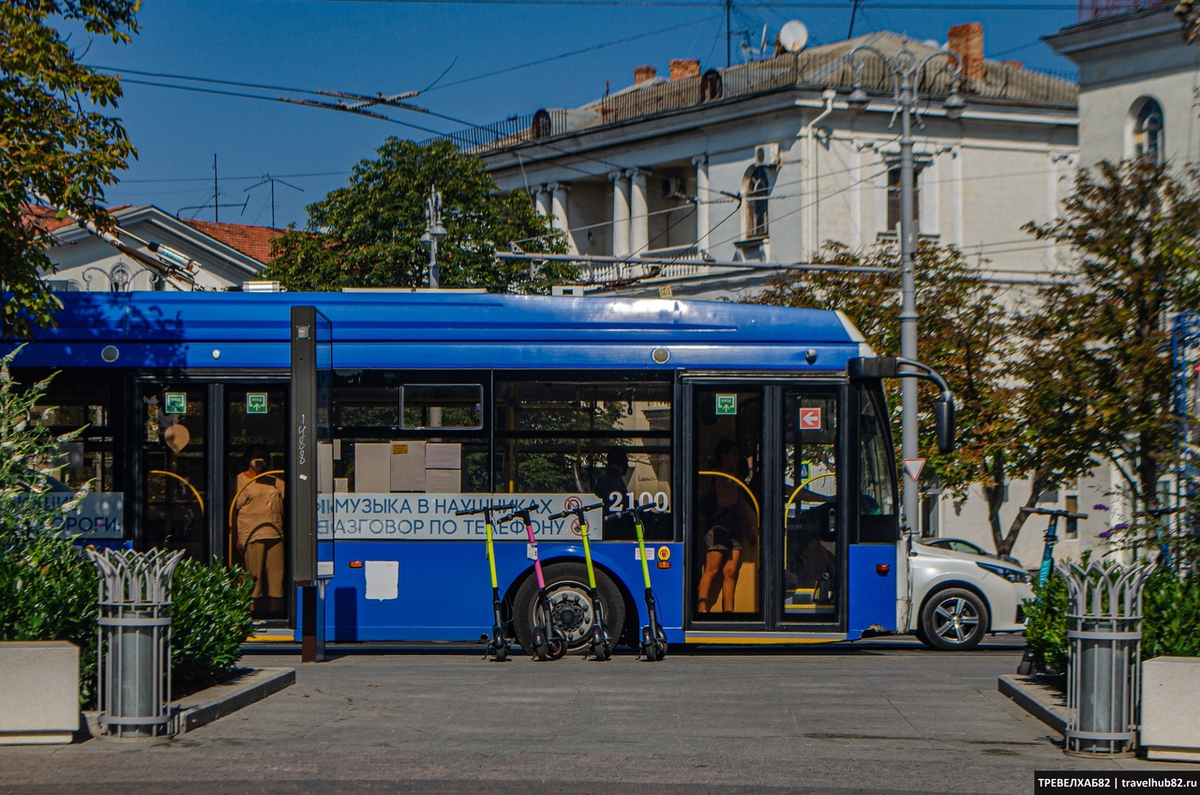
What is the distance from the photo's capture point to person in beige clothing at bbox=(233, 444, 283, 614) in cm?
1454

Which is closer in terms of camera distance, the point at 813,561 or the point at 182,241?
the point at 813,561

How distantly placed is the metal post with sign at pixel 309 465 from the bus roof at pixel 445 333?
2.61 ft

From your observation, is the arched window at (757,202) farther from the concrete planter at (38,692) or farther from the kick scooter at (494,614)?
the concrete planter at (38,692)

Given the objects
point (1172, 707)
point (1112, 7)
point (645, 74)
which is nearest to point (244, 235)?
point (645, 74)

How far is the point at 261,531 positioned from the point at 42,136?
3.99m

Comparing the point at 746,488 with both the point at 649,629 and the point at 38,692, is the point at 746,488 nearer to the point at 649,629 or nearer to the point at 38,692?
the point at 649,629

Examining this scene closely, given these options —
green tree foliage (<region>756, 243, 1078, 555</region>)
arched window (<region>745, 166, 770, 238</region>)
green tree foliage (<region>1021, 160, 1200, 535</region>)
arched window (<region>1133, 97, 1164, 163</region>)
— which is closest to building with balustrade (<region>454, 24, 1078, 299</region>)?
arched window (<region>745, 166, 770, 238</region>)

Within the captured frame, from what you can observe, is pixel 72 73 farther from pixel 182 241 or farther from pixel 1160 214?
pixel 182 241

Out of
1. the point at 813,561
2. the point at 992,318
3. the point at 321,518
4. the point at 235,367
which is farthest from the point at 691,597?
the point at 992,318

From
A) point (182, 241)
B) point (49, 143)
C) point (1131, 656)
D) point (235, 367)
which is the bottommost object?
point (1131, 656)

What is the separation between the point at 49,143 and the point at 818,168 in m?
35.5

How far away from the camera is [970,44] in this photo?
52.4m

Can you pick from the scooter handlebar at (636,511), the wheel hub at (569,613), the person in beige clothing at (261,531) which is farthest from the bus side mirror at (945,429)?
the person in beige clothing at (261,531)

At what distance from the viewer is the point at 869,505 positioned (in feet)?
48.3
